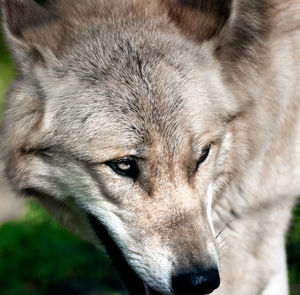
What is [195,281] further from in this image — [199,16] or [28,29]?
[28,29]

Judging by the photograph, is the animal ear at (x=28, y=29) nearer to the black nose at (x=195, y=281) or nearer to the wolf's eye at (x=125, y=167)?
the wolf's eye at (x=125, y=167)

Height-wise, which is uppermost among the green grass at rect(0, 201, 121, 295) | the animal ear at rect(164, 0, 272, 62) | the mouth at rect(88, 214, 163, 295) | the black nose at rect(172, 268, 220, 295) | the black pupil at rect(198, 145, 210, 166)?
the animal ear at rect(164, 0, 272, 62)

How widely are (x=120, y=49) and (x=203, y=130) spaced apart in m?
0.62

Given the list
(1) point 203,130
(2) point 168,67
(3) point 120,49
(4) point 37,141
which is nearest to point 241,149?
(1) point 203,130

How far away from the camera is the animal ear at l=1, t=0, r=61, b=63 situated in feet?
10.9

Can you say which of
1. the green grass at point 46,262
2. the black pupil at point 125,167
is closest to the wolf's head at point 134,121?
the black pupil at point 125,167

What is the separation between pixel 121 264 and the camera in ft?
11.7

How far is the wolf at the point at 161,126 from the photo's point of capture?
3.23 m

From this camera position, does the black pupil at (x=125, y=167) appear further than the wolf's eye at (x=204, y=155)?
No

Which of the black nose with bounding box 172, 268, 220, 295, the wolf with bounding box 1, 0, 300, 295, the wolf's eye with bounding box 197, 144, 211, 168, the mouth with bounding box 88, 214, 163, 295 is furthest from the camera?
the mouth with bounding box 88, 214, 163, 295

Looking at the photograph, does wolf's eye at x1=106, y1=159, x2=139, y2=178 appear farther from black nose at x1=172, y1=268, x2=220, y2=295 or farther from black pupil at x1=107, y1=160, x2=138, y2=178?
black nose at x1=172, y1=268, x2=220, y2=295

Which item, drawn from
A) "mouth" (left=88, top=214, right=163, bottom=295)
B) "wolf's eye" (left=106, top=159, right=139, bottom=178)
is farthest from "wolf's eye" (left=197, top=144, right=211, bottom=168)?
"mouth" (left=88, top=214, right=163, bottom=295)

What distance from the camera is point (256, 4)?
3455 millimetres

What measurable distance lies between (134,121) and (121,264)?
2.91 ft
